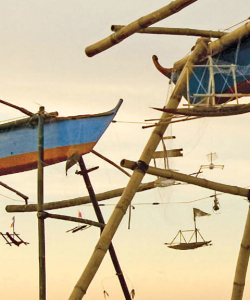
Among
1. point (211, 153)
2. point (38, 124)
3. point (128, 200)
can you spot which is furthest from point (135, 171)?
point (38, 124)

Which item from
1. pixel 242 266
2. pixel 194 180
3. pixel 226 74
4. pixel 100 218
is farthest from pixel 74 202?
pixel 226 74

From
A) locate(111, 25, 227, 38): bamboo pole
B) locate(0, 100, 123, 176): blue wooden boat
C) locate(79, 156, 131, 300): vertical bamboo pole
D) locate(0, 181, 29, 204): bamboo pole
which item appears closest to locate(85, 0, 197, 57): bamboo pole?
locate(111, 25, 227, 38): bamboo pole

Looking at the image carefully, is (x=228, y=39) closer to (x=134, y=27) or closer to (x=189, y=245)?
(x=134, y=27)

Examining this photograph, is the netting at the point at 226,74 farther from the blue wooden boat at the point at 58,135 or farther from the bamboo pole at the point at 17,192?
the bamboo pole at the point at 17,192

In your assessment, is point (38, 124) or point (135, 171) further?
point (38, 124)

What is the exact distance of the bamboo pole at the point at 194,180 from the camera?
25.7 meters

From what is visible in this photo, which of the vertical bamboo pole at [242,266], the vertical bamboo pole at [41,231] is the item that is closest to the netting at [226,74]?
the vertical bamboo pole at [242,266]

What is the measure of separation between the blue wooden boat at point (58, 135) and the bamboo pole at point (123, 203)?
3.29 metres

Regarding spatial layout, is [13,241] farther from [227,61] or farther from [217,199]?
[227,61]

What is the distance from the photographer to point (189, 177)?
26.7m

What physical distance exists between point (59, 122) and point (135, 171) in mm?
4941

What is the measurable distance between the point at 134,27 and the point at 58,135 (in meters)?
5.80

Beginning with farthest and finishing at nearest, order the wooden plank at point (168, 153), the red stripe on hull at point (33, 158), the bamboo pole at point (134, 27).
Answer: the red stripe on hull at point (33, 158)
the wooden plank at point (168, 153)
the bamboo pole at point (134, 27)

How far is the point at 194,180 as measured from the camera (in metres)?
26.8
